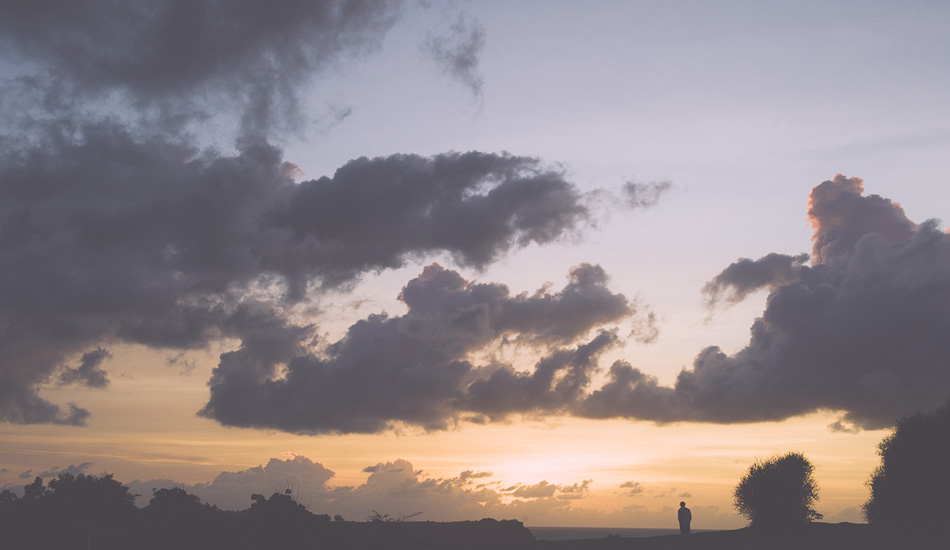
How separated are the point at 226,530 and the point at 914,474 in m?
61.6

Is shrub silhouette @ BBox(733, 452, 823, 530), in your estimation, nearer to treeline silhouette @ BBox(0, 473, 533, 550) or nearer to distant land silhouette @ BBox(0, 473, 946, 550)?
distant land silhouette @ BBox(0, 473, 946, 550)

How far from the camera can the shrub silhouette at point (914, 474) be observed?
72.8 meters

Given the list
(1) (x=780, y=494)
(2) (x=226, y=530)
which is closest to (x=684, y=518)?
(1) (x=780, y=494)

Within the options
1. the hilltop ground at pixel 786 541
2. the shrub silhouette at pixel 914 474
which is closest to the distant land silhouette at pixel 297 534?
the hilltop ground at pixel 786 541

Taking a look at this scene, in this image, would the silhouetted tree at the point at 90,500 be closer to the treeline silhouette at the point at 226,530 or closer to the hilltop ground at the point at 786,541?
the treeline silhouette at the point at 226,530

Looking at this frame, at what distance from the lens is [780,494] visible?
71.1 m

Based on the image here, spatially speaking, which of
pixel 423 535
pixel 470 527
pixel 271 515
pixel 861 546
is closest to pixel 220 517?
pixel 271 515

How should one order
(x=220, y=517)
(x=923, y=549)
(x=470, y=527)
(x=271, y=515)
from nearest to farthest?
(x=923, y=549)
(x=271, y=515)
(x=220, y=517)
(x=470, y=527)

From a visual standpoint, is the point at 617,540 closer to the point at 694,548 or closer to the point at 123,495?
the point at 694,548

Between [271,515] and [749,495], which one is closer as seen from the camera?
[271,515]

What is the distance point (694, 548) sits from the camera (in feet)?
172

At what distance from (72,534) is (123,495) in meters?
19.3

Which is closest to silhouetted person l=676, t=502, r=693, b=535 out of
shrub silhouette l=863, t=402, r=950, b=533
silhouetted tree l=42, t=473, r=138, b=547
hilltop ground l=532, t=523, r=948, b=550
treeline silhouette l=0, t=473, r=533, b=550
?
hilltop ground l=532, t=523, r=948, b=550

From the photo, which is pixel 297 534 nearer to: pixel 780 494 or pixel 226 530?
pixel 226 530
